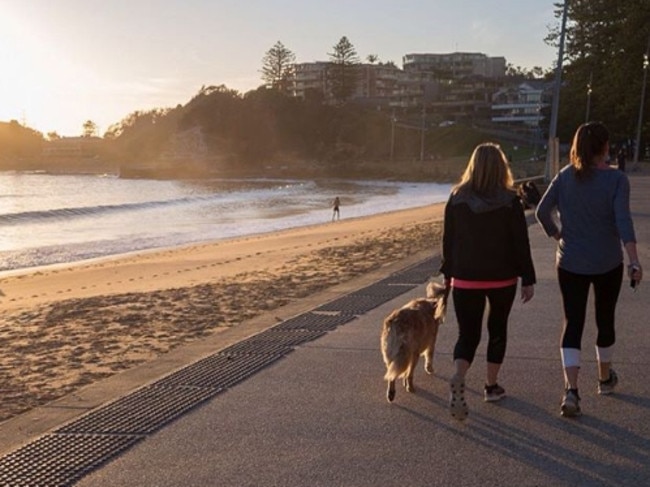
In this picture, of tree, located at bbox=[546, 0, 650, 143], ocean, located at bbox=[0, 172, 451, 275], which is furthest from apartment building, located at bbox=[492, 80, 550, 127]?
ocean, located at bbox=[0, 172, 451, 275]

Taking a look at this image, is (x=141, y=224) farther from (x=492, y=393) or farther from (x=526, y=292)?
(x=526, y=292)

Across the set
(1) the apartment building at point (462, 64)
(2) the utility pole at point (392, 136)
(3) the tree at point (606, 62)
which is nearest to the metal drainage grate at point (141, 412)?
(3) the tree at point (606, 62)

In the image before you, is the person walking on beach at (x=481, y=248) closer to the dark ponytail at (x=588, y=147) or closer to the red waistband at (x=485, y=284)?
the red waistband at (x=485, y=284)

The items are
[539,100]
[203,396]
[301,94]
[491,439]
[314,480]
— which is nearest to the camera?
[314,480]

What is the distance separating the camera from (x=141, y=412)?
5305 millimetres

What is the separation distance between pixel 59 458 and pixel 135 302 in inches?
277

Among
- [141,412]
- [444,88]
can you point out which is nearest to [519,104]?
[444,88]

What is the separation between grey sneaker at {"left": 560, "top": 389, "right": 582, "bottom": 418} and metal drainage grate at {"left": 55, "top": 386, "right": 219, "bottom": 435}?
2323 millimetres

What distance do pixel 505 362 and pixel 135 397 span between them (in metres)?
2.81

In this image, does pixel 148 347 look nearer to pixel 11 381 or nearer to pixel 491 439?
pixel 11 381

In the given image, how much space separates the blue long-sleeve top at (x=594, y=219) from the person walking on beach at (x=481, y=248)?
319 millimetres

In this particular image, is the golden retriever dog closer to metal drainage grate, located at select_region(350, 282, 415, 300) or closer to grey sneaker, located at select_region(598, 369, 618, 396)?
grey sneaker, located at select_region(598, 369, 618, 396)

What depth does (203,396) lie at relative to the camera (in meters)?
5.66

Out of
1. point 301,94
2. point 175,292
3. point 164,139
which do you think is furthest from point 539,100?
point 175,292
